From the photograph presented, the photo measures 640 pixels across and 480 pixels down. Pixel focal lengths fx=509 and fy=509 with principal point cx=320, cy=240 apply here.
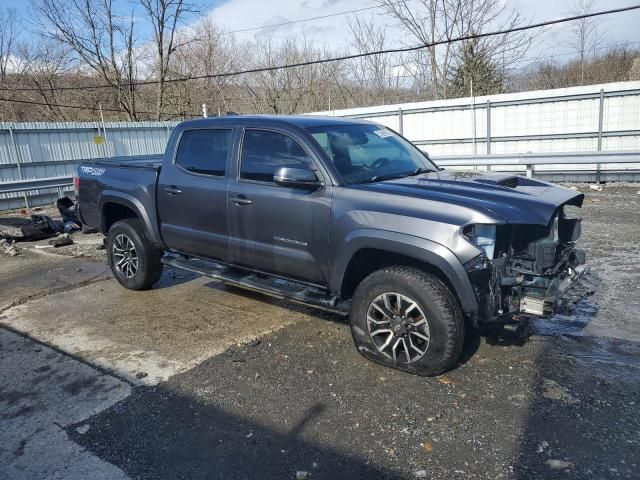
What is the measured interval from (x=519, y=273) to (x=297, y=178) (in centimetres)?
177

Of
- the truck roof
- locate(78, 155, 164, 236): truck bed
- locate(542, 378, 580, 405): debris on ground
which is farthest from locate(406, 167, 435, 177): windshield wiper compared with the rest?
locate(78, 155, 164, 236): truck bed

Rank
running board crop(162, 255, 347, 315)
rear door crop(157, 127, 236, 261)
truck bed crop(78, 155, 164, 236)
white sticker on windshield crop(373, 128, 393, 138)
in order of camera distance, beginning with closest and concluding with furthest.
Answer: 1. running board crop(162, 255, 347, 315)
2. rear door crop(157, 127, 236, 261)
3. white sticker on windshield crop(373, 128, 393, 138)
4. truck bed crop(78, 155, 164, 236)

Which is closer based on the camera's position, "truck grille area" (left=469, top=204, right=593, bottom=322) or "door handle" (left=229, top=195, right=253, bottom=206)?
"truck grille area" (left=469, top=204, right=593, bottom=322)

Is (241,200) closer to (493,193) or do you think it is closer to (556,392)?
(493,193)

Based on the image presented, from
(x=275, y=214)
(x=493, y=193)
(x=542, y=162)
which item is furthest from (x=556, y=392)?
(x=542, y=162)

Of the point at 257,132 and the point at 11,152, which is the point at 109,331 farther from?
the point at 11,152

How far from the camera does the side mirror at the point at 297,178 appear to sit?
3.94 m

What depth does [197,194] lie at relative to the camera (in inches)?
197

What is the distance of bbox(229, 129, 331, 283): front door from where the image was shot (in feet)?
13.5

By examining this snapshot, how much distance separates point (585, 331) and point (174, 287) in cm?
452

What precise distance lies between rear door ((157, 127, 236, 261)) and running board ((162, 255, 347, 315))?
0.14 meters

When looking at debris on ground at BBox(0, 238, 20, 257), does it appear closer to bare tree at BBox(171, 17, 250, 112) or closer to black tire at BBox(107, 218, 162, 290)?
black tire at BBox(107, 218, 162, 290)

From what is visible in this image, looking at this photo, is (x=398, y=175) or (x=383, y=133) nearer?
(x=398, y=175)

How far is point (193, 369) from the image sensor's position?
160 inches
